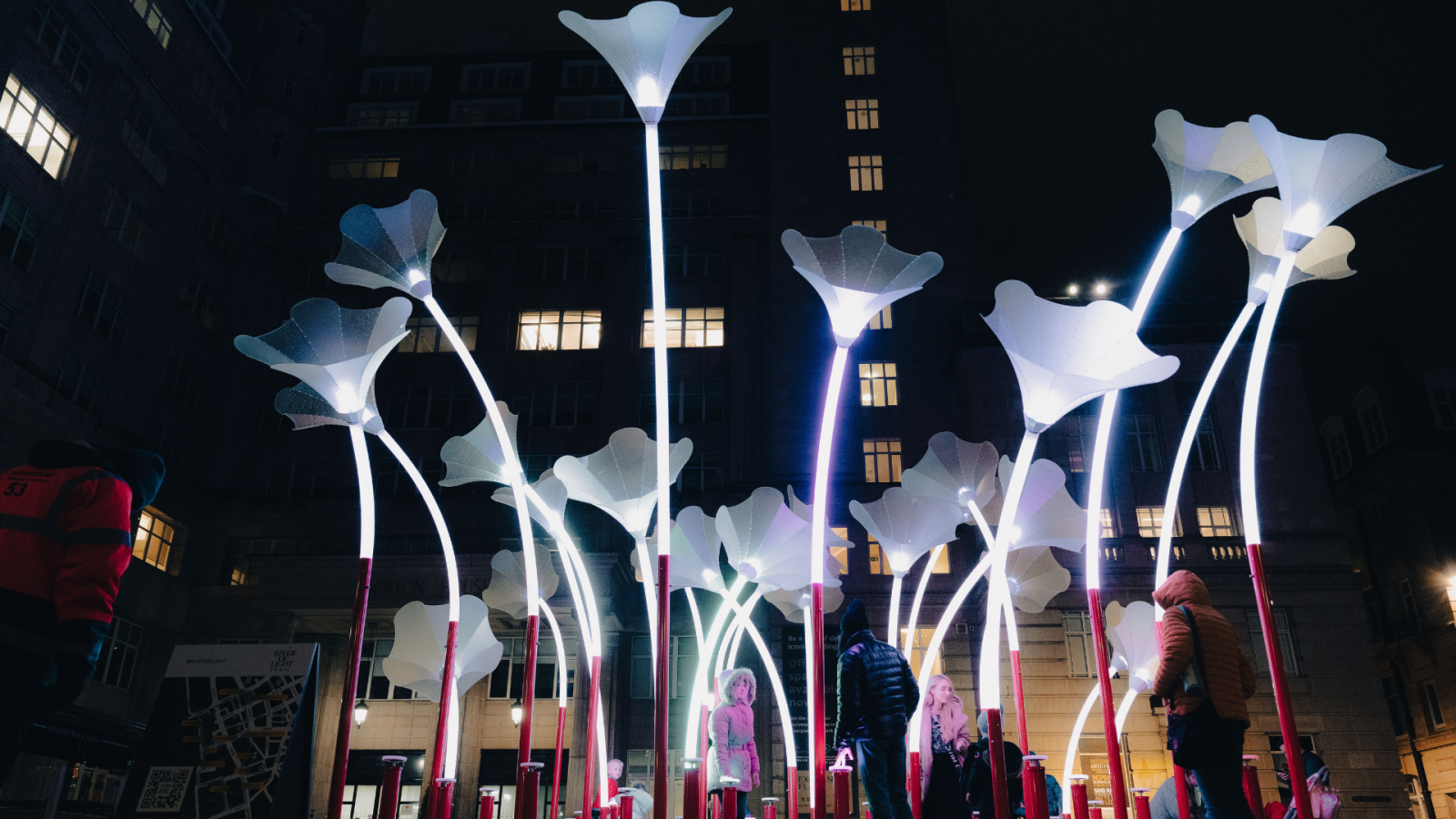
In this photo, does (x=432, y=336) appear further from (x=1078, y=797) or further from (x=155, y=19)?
(x=1078, y=797)

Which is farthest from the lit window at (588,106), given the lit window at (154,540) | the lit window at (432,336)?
the lit window at (154,540)

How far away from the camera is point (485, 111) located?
48719 millimetres

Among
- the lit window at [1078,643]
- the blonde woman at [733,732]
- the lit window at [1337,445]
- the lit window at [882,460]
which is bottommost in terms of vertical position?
the blonde woman at [733,732]

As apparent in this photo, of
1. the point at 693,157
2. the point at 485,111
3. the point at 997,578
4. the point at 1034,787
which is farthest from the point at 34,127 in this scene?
the point at 1034,787

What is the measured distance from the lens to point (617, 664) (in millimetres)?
31531

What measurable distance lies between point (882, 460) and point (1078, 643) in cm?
937

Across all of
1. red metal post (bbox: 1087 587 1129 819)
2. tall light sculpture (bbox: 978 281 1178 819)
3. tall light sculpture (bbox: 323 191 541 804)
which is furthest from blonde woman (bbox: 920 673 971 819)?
tall light sculpture (bbox: 323 191 541 804)

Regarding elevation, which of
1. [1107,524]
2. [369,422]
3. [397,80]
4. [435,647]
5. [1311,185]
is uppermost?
[397,80]

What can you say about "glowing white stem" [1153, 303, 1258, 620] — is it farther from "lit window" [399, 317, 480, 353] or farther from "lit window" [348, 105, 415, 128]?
"lit window" [348, 105, 415, 128]

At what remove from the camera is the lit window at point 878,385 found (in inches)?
1428

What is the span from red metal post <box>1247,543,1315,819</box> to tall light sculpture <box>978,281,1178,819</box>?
150 cm

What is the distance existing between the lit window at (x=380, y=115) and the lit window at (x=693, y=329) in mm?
19088

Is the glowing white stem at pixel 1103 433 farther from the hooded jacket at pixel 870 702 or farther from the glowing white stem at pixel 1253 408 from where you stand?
the hooded jacket at pixel 870 702

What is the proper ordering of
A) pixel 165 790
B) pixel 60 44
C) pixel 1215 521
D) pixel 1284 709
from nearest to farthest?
pixel 1284 709
pixel 165 790
pixel 60 44
pixel 1215 521
